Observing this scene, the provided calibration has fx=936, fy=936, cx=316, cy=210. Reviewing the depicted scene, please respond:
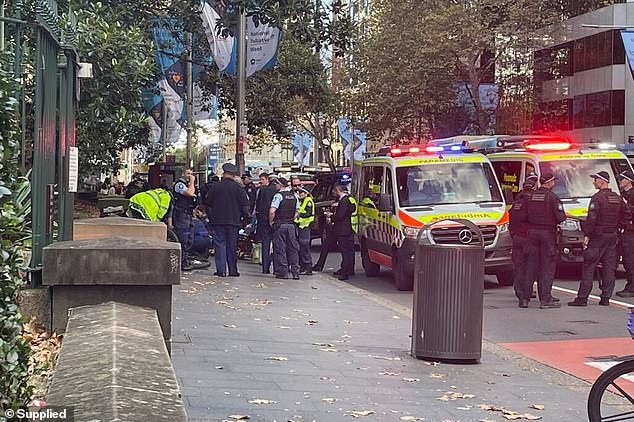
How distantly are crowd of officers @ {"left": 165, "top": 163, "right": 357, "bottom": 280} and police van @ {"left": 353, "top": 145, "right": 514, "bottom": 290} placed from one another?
0.67 m

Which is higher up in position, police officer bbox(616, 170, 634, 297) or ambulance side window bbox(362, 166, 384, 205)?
ambulance side window bbox(362, 166, 384, 205)

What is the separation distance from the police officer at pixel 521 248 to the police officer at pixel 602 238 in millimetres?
708

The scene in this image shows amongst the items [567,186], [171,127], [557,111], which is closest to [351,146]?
[557,111]

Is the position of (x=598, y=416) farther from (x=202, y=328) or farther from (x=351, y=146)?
(x=351, y=146)

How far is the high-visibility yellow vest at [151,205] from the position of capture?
13.9 m

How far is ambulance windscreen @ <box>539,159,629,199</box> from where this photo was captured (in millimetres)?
16672

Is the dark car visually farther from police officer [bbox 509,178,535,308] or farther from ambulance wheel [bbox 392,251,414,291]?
police officer [bbox 509,178,535,308]

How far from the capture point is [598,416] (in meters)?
5.83

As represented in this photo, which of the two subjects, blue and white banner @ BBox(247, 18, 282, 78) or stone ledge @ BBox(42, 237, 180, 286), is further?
blue and white banner @ BBox(247, 18, 282, 78)

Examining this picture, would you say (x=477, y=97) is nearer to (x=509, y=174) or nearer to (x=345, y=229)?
(x=509, y=174)

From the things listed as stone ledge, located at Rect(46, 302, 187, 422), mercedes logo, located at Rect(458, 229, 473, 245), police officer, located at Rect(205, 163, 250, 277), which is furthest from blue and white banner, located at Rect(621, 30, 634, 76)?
stone ledge, located at Rect(46, 302, 187, 422)

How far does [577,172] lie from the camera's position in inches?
667

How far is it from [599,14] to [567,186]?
30602 mm

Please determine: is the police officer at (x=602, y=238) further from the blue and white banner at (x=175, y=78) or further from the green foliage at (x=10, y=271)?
the green foliage at (x=10, y=271)
